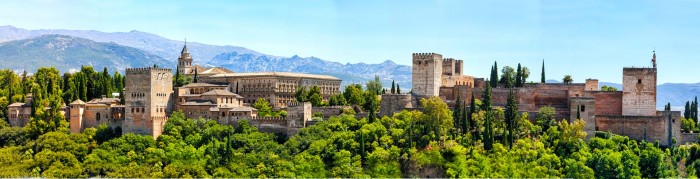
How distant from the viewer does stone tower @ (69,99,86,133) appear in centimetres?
5725

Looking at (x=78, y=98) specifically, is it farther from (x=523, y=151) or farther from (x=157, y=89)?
(x=523, y=151)

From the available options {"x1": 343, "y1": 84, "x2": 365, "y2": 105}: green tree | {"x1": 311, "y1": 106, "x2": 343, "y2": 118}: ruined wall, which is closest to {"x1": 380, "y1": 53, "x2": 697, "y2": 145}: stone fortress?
{"x1": 311, "y1": 106, "x2": 343, "y2": 118}: ruined wall

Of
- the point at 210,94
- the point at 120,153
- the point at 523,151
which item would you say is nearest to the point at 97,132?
the point at 120,153

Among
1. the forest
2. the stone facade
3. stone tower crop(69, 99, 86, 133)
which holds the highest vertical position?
the stone facade

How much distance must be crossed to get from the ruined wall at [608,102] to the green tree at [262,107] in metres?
23.0

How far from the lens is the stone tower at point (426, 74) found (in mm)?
58906

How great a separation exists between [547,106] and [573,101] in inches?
168

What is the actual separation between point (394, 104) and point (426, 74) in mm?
3685

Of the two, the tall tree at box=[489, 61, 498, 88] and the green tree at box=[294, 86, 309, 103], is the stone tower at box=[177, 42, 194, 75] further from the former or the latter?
the tall tree at box=[489, 61, 498, 88]

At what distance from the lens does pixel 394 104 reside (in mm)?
57125

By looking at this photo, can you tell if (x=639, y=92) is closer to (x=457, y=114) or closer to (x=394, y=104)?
(x=457, y=114)

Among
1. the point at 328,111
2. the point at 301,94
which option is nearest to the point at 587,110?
the point at 328,111

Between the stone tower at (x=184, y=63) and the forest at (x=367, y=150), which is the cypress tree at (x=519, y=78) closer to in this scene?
the forest at (x=367, y=150)

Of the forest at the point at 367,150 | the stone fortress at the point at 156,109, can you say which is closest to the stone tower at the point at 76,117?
the stone fortress at the point at 156,109
